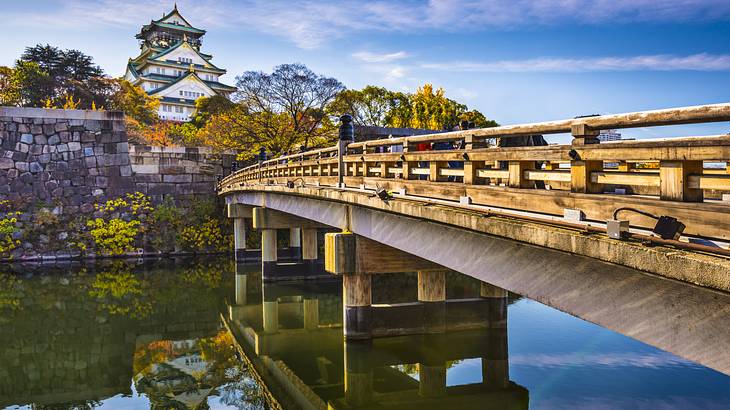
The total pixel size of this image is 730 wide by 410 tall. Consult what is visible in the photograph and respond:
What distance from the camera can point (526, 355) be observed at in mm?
13500

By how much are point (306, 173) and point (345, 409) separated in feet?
24.2

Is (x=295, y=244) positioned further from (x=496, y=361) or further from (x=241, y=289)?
(x=496, y=361)

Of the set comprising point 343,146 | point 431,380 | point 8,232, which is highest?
point 343,146

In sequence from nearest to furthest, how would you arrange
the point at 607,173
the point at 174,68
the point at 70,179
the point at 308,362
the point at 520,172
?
the point at 607,173 → the point at 520,172 → the point at 308,362 → the point at 70,179 → the point at 174,68

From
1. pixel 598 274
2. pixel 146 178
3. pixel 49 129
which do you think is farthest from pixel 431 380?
pixel 49 129

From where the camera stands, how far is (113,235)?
31.8 m

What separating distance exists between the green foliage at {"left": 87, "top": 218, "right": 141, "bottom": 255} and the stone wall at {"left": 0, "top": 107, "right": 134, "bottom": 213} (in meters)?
1.39

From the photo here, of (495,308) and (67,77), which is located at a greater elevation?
(67,77)

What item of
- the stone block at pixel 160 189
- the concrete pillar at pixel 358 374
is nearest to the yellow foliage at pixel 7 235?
the stone block at pixel 160 189

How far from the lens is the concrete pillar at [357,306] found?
13.3 m

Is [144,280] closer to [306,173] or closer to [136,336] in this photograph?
[136,336]

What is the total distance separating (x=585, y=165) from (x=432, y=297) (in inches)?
335

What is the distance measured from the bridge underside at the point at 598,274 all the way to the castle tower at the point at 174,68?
215 ft

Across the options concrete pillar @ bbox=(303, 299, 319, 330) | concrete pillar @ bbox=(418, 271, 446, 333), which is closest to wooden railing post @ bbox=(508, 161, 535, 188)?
concrete pillar @ bbox=(418, 271, 446, 333)
